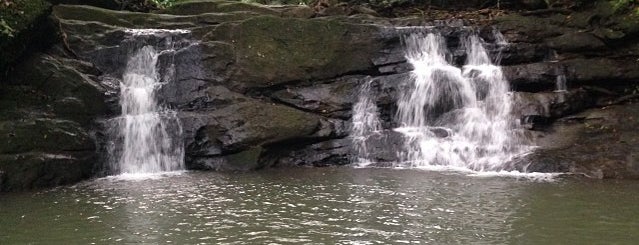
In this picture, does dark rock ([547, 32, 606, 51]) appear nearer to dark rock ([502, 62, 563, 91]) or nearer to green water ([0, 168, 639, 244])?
dark rock ([502, 62, 563, 91])

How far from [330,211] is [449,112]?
5.53 metres

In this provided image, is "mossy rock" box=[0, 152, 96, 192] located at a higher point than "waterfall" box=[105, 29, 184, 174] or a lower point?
lower

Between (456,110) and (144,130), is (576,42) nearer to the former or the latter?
(456,110)

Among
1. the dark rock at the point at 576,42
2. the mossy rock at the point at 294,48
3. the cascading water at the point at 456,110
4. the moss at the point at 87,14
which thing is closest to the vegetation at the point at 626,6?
the dark rock at the point at 576,42

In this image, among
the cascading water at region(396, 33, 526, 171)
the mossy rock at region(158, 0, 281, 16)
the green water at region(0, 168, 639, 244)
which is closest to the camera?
the green water at region(0, 168, 639, 244)

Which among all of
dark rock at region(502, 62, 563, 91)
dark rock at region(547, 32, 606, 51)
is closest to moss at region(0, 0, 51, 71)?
dark rock at region(502, 62, 563, 91)

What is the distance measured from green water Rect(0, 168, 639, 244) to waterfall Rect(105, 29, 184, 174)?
4.54 ft

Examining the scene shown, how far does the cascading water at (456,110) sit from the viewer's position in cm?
1010

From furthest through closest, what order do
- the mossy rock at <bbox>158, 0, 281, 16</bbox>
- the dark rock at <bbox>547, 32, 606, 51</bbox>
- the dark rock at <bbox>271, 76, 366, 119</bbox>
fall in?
1. the mossy rock at <bbox>158, 0, 281, 16</bbox>
2. the dark rock at <bbox>547, 32, 606, 51</bbox>
3. the dark rock at <bbox>271, 76, 366, 119</bbox>

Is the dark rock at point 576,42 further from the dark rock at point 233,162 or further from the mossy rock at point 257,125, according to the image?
the dark rock at point 233,162

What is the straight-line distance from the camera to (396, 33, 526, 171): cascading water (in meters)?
10.1

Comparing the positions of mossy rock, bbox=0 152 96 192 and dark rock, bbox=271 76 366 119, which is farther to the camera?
dark rock, bbox=271 76 366 119

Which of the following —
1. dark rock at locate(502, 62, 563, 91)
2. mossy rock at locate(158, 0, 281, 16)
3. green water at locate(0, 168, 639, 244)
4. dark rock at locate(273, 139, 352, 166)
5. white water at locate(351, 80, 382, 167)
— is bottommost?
green water at locate(0, 168, 639, 244)

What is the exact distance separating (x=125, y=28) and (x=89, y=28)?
2.40ft
